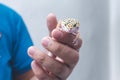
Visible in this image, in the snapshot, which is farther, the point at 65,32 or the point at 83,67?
the point at 83,67

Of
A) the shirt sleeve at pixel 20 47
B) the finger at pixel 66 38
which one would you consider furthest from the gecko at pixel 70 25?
the shirt sleeve at pixel 20 47

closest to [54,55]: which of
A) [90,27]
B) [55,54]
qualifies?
[55,54]

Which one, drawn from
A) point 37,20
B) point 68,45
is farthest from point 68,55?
point 37,20

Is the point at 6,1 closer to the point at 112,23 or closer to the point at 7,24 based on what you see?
the point at 7,24

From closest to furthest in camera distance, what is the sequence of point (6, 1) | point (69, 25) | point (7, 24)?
point (69, 25) < point (7, 24) < point (6, 1)

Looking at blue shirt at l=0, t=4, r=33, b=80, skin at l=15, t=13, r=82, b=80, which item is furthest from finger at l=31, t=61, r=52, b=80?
blue shirt at l=0, t=4, r=33, b=80

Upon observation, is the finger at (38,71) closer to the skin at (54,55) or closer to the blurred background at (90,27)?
the skin at (54,55)

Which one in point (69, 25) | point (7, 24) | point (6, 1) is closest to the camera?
point (69, 25)

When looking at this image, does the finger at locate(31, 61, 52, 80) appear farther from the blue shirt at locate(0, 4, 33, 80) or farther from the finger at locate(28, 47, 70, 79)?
the blue shirt at locate(0, 4, 33, 80)
